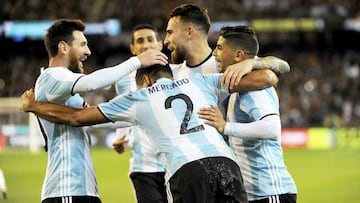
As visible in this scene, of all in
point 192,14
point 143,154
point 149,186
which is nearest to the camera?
point 192,14

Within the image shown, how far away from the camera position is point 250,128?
497 cm

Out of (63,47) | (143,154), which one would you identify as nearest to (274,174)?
(63,47)

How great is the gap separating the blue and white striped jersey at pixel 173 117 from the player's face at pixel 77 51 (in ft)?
2.21

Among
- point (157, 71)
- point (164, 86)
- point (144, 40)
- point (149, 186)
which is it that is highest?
point (144, 40)

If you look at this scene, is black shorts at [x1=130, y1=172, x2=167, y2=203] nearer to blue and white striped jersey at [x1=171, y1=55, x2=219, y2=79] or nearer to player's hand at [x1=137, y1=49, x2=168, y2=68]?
blue and white striped jersey at [x1=171, y1=55, x2=219, y2=79]

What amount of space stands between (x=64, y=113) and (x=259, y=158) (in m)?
1.42

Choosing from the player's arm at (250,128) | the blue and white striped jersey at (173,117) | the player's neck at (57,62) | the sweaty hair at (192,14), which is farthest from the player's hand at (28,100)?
the player's arm at (250,128)

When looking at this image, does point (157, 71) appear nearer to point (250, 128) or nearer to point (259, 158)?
point (250, 128)

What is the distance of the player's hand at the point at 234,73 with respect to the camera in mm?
4945

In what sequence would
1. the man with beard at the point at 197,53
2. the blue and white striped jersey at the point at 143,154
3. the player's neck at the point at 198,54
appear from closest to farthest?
the man with beard at the point at 197,53
the player's neck at the point at 198,54
the blue and white striped jersey at the point at 143,154

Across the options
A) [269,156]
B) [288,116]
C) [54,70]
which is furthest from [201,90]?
[288,116]

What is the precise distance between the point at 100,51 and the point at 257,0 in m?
8.28

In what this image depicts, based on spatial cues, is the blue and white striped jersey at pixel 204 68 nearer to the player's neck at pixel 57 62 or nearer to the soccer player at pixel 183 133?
the soccer player at pixel 183 133

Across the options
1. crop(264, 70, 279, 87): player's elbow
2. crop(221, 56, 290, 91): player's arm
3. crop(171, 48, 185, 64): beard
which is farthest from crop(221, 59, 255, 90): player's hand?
crop(171, 48, 185, 64): beard
